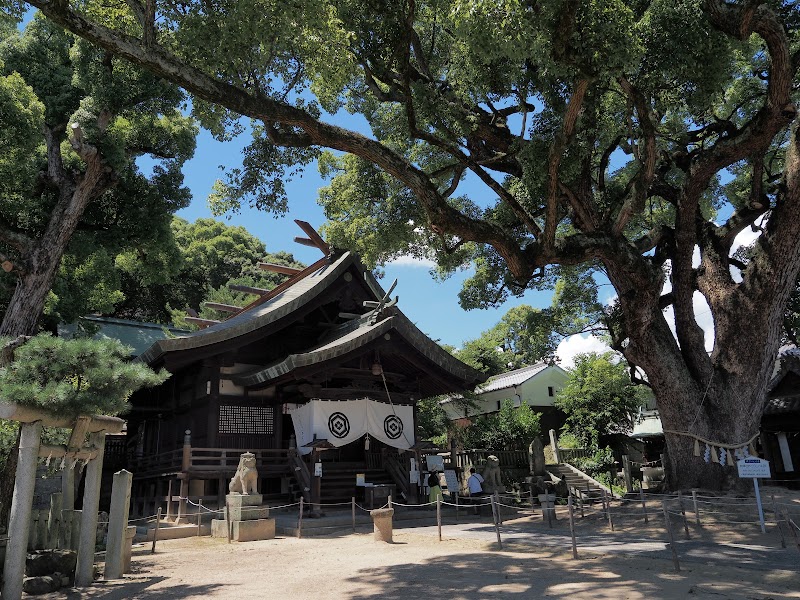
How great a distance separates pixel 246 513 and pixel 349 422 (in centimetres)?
466

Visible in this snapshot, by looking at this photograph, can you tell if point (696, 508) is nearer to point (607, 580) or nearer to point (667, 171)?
point (607, 580)

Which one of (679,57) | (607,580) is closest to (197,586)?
(607,580)

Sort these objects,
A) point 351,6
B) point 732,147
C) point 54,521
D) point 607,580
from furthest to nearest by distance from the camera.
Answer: point 732,147 < point 351,6 < point 54,521 < point 607,580

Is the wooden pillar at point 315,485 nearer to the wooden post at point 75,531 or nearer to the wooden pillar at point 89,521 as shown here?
the wooden post at point 75,531

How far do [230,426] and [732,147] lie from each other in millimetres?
14251

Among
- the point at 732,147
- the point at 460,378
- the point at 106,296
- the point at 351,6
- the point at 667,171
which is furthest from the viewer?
the point at 106,296

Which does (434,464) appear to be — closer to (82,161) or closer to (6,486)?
(6,486)

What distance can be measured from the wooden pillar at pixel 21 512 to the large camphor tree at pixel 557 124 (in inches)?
227

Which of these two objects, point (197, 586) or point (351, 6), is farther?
point (351, 6)

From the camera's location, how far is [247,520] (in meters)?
11.2

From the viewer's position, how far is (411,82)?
1329 centimetres

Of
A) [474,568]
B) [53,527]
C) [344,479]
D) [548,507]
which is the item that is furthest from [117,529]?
[548,507]

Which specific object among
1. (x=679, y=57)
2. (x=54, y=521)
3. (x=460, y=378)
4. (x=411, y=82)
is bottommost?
(x=54, y=521)

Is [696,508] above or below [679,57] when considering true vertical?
below
